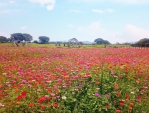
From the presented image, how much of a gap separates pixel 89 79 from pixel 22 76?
2.28 metres

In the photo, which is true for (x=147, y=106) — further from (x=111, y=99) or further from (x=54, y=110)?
(x=54, y=110)

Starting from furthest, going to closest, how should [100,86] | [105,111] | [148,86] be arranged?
[148,86], [100,86], [105,111]

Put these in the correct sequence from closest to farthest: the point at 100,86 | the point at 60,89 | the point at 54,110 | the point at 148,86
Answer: the point at 54,110 → the point at 60,89 → the point at 100,86 → the point at 148,86

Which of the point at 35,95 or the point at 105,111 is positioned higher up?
the point at 35,95

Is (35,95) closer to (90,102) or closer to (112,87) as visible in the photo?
(90,102)

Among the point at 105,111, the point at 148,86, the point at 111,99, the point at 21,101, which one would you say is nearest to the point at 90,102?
the point at 105,111

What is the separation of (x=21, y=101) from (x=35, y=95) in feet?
1.45

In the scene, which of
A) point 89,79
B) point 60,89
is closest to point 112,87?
point 89,79

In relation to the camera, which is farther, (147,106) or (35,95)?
(147,106)

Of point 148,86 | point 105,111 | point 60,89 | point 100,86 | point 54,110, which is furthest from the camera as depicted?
point 148,86

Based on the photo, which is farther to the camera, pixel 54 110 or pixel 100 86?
pixel 100 86

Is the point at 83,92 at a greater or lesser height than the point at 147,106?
greater

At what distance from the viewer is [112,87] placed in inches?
224

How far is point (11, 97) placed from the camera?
4.58 meters
